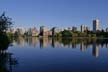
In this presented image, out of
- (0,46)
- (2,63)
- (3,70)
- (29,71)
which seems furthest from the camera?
(0,46)

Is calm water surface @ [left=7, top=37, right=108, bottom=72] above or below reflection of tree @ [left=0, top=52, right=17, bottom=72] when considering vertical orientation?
below

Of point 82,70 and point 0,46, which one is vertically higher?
point 0,46

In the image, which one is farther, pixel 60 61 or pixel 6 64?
pixel 60 61

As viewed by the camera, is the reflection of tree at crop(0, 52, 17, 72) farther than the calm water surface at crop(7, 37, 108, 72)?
No

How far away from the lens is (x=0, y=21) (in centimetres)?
3033

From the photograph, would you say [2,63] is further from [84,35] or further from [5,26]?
[84,35]

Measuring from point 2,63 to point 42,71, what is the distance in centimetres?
431

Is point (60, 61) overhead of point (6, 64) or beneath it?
beneath

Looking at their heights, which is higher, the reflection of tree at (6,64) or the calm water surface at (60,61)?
the reflection of tree at (6,64)

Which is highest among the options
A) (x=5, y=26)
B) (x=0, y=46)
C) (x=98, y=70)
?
(x=5, y=26)

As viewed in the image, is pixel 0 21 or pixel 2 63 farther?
pixel 0 21

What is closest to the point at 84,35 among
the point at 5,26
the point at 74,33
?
the point at 74,33

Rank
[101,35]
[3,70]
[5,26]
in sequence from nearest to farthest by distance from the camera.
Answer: [3,70], [5,26], [101,35]

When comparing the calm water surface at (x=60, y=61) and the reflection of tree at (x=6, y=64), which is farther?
the calm water surface at (x=60, y=61)
